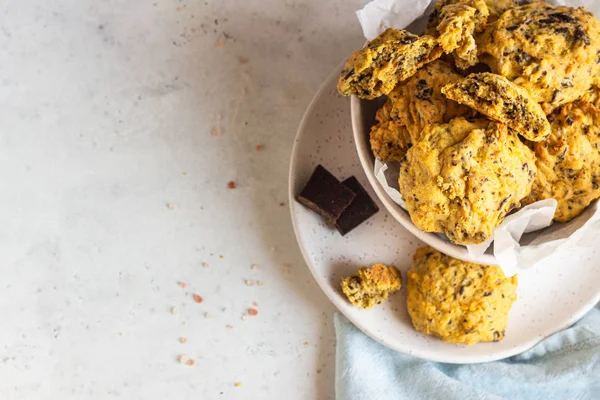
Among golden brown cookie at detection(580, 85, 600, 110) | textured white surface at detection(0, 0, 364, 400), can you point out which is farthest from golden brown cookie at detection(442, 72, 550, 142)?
textured white surface at detection(0, 0, 364, 400)

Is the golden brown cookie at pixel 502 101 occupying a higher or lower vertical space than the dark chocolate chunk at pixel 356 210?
higher

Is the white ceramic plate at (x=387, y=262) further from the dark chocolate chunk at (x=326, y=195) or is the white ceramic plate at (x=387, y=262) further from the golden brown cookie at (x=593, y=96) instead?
the golden brown cookie at (x=593, y=96)

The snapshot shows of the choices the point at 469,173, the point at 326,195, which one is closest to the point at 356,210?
the point at 326,195

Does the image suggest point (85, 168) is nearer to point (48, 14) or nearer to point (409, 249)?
point (48, 14)

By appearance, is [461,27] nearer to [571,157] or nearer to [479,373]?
[571,157]

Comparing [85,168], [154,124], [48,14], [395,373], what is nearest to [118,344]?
[85,168]

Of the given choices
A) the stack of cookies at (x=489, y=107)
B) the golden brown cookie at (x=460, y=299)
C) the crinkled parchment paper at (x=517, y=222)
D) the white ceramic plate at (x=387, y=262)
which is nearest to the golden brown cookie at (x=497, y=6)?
the stack of cookies at (x=489, y=107)

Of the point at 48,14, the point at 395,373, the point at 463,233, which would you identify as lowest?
the point at 395,373
